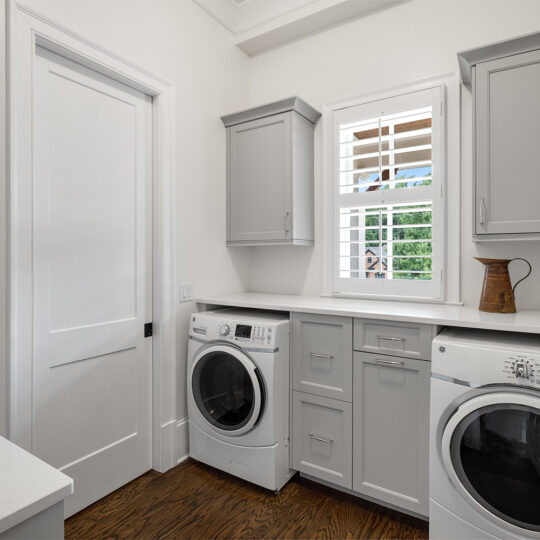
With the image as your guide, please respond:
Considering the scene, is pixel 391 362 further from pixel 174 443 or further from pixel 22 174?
pixel 22 174

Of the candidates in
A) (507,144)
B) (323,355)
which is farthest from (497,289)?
(323,355)

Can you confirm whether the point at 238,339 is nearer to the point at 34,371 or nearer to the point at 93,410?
the point at 93,410

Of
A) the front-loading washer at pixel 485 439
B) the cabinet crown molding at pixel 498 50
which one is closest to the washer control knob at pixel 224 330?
the front-loading washer at pixel 485 439

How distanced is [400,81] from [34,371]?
2.54 m

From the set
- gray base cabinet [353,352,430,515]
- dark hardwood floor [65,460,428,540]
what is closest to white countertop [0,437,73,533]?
dark hardwood floor [65,460,428,540]

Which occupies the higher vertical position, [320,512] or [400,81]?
[400,81]

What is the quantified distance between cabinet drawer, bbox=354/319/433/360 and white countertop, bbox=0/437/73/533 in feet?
4.65

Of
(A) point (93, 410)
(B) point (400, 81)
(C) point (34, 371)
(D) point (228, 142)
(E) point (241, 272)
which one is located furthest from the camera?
(E) point (241, 272)

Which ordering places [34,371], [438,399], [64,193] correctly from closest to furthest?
[438,399] → [34,371] → [64,193]

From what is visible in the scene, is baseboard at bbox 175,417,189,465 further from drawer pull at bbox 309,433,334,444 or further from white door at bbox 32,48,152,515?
drawer pull at bbox 309,433,334,444

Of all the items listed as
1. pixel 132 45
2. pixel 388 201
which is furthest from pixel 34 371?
pixel 388 201

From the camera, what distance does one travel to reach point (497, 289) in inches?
72.7

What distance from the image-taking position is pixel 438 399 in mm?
1535

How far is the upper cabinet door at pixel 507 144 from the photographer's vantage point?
1715 millimetres
